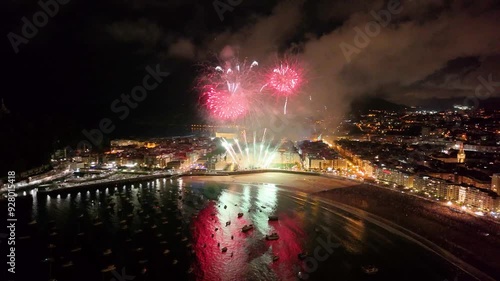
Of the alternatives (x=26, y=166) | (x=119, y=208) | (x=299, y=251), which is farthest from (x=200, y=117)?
(x=299, y=251)

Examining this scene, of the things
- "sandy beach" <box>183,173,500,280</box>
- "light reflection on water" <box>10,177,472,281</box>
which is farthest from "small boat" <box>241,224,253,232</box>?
"sandy beach" <box>183,173,500,280</box>

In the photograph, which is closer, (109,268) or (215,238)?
(109,268)

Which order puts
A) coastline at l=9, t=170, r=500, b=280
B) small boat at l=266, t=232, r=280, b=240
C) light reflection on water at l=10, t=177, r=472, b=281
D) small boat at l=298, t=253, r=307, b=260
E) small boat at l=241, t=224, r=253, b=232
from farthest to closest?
1. small boat at l=241, t=224, r=253, b=232
2. small boat at l=266, t=232, r=280, b=240
3. coastline at l=9, t=170, r=500, b=280
4. small boat at l=298, t=253, r=307, b=260
5. light reflection on water at l=10, t=177, r=472, b=281

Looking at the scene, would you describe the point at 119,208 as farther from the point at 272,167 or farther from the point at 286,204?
the point at 272,167

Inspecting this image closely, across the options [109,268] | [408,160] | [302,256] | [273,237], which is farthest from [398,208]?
[408,160]

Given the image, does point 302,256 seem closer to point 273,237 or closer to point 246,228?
point 273,237

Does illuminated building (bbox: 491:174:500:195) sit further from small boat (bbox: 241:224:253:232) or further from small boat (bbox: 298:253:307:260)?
small boat (bbox: 241:224:253:232)

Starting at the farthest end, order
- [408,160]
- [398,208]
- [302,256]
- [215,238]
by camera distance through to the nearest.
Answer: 1. [408,160]
2. [398,208]
3. [215,238]
4. [302,256]
